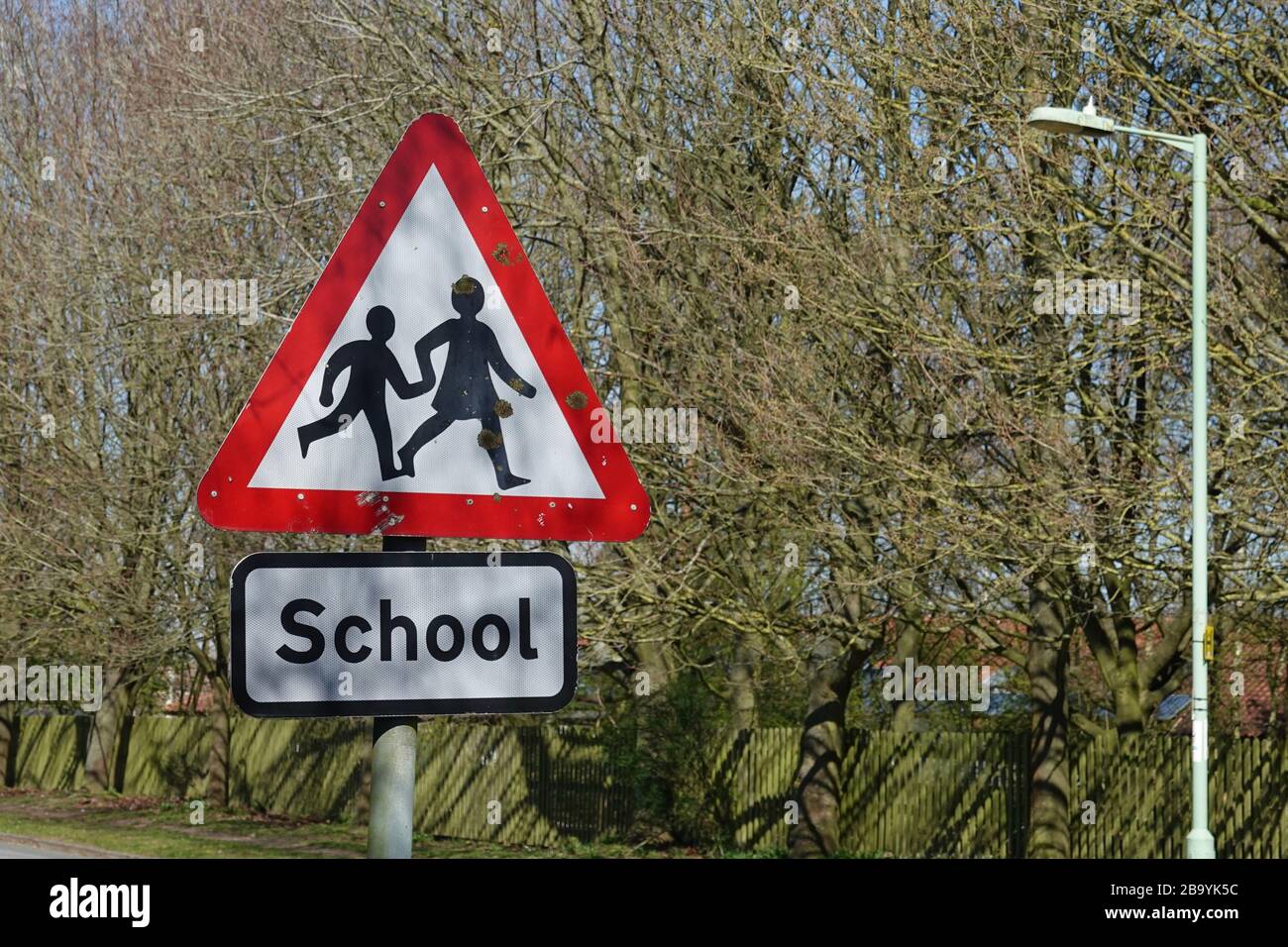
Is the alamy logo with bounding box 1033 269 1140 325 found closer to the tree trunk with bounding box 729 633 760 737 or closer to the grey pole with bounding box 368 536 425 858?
the tree trunk with bounding box 729 633 760 737

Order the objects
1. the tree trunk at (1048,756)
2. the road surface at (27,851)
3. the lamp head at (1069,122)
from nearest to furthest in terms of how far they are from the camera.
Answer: the lamp head at (1069,122) → the tree trunk at (1048,756) → the road surface at (27,851)

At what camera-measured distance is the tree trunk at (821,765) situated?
20.0 meters

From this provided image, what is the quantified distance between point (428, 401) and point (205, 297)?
17.0 meters

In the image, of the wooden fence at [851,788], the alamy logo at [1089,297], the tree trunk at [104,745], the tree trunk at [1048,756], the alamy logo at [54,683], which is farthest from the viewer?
the tree trunk at [104,745]

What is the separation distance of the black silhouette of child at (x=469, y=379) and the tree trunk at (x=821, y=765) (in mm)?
17221

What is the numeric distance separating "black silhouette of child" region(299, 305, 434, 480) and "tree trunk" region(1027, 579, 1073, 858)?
1590 centimetres

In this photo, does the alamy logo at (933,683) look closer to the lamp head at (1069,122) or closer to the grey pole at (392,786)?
the lamp head at (1069,122)

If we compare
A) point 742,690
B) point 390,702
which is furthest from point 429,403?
point 742,690

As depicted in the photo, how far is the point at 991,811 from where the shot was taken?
19594mm

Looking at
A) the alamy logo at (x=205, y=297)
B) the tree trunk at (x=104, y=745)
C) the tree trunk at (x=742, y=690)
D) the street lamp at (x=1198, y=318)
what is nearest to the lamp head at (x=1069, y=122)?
the street lamp at (x=1198, y=318)

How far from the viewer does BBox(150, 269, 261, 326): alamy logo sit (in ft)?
A: 57.5

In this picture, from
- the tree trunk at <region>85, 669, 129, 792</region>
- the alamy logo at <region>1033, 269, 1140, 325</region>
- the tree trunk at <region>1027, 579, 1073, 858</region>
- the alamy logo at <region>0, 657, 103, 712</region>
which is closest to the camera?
the alamy logo at <region>1033, 269, 1140, 325</region>

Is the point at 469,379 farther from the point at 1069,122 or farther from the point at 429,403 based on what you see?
the point at 1069,122
